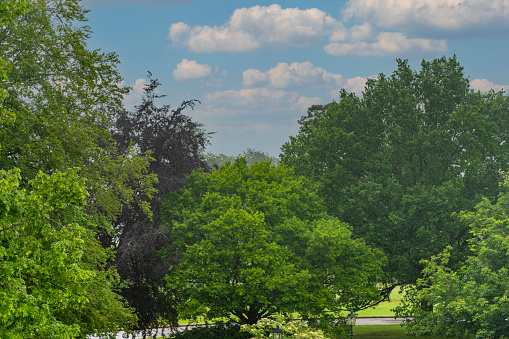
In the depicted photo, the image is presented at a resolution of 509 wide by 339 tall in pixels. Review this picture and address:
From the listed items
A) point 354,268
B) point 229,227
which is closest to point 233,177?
point 229,227

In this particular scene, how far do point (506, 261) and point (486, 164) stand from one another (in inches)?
375

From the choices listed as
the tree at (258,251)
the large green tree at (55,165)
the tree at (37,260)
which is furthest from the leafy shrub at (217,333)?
the tree at (37,260)

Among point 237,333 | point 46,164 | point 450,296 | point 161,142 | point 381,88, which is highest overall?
point 381,88

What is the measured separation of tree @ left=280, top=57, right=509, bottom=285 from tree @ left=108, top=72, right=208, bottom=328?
323 inches

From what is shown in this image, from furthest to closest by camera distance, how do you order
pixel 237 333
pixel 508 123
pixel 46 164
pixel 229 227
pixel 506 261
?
1. pixel 508 123
2. pixel 237 333
3. pixel 229 227
4. pixel 506 261
5. pixel 46 164

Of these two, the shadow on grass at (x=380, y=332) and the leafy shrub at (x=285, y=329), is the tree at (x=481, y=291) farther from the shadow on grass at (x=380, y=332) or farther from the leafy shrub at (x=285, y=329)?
the shadow on grass at (x=380, y=332)

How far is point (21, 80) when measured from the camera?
55.6 ft

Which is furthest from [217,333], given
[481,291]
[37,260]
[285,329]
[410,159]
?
[37,260]

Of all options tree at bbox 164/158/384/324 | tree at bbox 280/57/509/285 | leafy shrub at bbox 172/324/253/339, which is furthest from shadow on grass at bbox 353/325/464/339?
leafy shrub at bbox 172/324/253/339

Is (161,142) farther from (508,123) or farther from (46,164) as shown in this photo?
(508,123)

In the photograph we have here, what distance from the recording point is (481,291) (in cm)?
2052

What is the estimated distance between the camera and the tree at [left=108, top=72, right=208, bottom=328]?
80.6ft

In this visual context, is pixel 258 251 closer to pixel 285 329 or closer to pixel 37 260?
pixel 285 329

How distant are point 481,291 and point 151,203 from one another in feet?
51.0
